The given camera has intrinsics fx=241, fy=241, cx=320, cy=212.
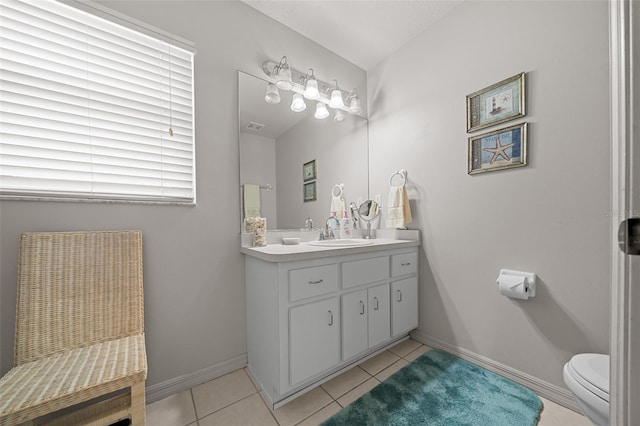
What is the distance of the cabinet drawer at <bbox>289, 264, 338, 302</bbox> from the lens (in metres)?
1.30

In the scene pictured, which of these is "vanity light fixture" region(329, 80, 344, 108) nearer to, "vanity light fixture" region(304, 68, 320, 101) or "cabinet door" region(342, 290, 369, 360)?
"vanity light fixture" region(304, 68, 320, 101)

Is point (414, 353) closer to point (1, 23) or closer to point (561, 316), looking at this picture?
point (561, 316)

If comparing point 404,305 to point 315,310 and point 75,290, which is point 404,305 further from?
point 75,290

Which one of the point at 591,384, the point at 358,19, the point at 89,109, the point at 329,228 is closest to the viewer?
the point at 591,384

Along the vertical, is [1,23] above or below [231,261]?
above

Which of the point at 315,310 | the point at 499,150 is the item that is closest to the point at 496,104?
the point at 499,150

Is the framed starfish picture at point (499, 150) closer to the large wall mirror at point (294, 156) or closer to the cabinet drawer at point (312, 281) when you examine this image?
the large wall mirror at point (294, 156)

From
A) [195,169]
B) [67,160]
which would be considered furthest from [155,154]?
[67,160]

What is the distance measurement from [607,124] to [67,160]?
2.70m

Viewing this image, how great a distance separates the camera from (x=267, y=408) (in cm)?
133

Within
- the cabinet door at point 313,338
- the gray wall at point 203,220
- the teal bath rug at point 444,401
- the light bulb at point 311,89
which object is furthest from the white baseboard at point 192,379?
the light bulb at point 311,89

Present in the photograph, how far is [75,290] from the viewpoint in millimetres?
1146

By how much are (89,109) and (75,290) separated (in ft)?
2.98

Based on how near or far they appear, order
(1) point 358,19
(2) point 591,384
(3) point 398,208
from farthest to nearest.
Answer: (3) point 398,208
(1) point 358,19
(2) point 591,384
